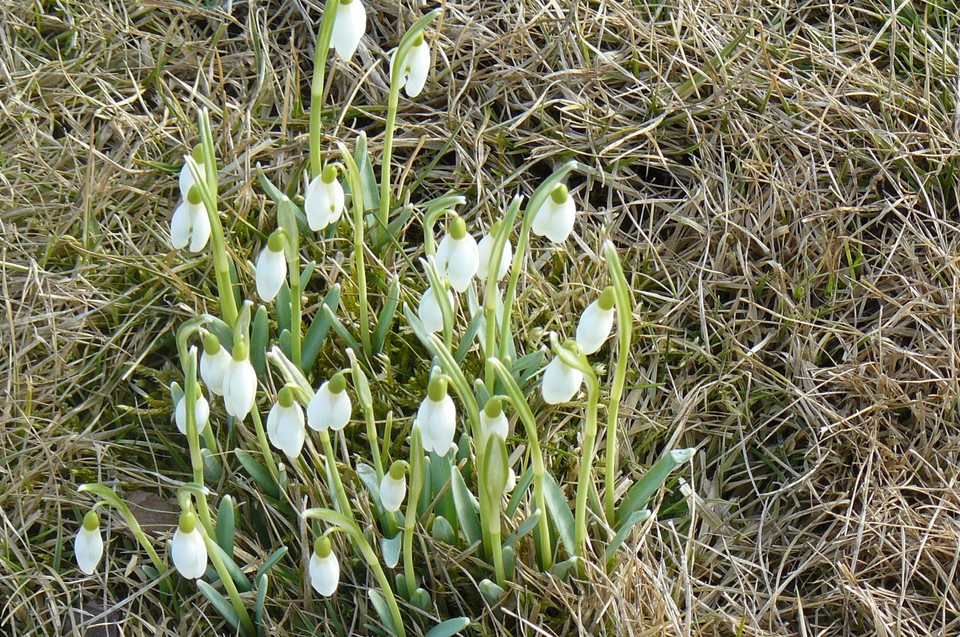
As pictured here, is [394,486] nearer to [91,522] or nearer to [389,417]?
[389,417]

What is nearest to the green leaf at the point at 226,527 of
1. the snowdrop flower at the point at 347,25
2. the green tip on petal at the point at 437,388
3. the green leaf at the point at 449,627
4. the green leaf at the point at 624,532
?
the green leaf at the point at 449,627

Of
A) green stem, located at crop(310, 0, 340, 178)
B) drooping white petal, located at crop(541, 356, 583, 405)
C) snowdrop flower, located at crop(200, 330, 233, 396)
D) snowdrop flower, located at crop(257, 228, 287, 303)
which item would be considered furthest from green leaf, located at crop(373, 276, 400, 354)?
drooping white petal, located at crop(541, 356, 583, 405)

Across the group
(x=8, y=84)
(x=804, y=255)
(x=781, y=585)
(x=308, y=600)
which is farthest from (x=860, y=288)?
(x=8, y=84)

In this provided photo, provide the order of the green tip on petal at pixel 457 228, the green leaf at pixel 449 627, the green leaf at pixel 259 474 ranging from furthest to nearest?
the green leaf at pixel 259 474 < the green leaf at pixel 449 627 < the green tip on petal at pixel 457 228

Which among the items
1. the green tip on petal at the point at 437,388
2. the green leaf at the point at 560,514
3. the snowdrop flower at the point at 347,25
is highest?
the snowdrop flower at the point at 347,25

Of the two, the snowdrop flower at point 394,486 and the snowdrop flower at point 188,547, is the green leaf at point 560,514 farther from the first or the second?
the snowdrop flower at point 188,547

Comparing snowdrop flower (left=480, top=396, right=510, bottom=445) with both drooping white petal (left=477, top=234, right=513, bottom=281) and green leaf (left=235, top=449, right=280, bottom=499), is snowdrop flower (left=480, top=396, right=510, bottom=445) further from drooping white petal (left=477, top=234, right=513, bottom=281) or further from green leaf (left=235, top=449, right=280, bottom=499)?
green leaf (left=235, top=449, right=280, bottom=499)
